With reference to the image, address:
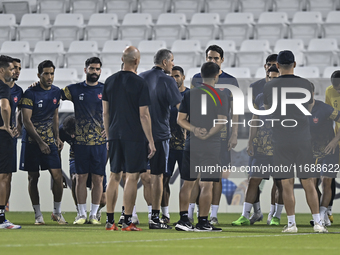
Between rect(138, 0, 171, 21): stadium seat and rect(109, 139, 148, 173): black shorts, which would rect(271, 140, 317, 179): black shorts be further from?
rect(138, 0, 171, 21): stadium seat

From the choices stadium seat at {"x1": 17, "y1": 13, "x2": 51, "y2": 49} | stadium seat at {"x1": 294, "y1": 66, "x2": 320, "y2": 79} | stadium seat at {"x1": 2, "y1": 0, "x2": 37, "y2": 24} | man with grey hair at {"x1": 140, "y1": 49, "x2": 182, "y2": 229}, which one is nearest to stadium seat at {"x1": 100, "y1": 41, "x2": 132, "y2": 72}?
stadium seat at {"x1": 17, "y1": 13, "x2": 51, "y2": 49}

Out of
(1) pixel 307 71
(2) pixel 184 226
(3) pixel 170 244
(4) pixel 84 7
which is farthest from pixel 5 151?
(4) pixel 84 7

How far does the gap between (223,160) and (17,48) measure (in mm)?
10255

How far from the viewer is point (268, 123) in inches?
340

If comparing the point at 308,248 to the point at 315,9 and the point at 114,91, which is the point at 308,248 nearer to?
the point at 114,91

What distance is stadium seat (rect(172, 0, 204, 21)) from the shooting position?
1741 cm

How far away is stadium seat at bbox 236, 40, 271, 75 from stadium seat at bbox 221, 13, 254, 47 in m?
0.75

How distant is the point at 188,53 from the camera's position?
15.5 meters

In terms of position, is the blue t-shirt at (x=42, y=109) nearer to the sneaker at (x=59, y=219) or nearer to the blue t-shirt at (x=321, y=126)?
the sneaker at (x=59, y=219)

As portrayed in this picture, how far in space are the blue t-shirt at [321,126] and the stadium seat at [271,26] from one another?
7.70 m

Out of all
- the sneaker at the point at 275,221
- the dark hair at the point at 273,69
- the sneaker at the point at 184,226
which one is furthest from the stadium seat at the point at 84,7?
the sneaker at the point at 184,226

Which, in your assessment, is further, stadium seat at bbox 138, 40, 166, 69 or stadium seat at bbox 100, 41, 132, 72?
stadium seat at bbox 100, 41, 132, 72

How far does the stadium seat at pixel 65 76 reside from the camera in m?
15.1

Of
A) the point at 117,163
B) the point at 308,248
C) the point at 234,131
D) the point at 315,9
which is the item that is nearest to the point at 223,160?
the point at 234,131
